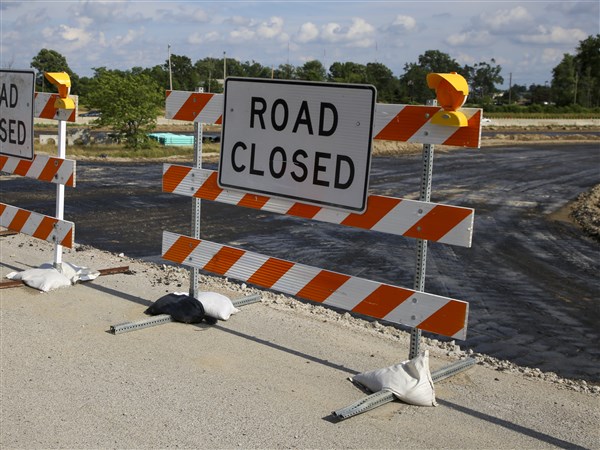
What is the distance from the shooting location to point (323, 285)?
597cm

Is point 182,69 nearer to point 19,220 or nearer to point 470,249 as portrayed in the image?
point 470,249

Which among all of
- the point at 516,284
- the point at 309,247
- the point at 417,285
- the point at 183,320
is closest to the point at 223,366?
the point at 183,320

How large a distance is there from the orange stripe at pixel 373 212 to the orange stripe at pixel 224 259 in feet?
4.48

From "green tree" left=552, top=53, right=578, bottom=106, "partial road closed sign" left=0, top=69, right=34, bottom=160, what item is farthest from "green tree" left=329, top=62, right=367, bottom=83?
"partial road closed sign" left=0, top=69, right=34, bottom=160

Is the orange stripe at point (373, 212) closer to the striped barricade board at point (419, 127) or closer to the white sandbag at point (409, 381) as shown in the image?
the striped barricade board at point (419, 127)

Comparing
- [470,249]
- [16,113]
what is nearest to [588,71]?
[470,249]

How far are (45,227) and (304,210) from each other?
11.7ft

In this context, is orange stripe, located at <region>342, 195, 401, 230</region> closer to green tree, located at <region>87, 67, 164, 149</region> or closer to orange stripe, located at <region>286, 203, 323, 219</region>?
orange stripe, located at <region>286, 203, 323, 219</region>

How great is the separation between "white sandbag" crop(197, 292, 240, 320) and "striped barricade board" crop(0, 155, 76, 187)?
1976 mm

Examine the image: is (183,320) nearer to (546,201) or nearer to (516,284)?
(516,284)

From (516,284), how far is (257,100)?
7262 millimetres

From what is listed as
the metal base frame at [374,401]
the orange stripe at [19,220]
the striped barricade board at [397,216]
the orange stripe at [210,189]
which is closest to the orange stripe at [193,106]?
the orange stripe at [210,189]

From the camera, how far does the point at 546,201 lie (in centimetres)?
2475

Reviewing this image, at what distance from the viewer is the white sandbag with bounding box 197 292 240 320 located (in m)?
6.95
